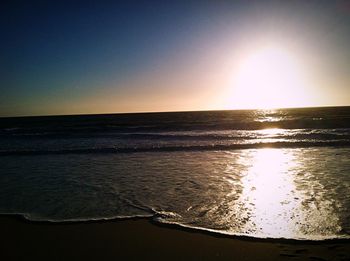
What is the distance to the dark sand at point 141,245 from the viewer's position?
4621mm

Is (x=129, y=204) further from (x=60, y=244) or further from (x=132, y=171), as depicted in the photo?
(x=132, y=171)

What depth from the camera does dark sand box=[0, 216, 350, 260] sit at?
4.62m

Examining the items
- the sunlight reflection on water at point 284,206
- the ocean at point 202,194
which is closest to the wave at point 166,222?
the ocean at point 202,194

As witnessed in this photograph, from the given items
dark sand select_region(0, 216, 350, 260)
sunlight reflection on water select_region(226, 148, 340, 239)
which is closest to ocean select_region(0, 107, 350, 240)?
sunlight reflection on water select_region(226, 148, 340, 239)

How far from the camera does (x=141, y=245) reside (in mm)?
5074

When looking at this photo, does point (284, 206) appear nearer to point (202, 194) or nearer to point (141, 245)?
point (202, 194)

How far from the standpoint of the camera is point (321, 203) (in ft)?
22.3

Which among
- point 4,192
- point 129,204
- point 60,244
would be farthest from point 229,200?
point 4,192

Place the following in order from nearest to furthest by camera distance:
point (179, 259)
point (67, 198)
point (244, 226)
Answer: point (179, 259) < point (244, 226) < point (67, 198)

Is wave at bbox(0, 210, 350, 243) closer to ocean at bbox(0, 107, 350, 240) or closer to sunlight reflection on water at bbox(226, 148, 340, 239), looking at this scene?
ocean at bbox(0, 107, 350, 240)

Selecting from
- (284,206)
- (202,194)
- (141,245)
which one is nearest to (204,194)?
(202,194)

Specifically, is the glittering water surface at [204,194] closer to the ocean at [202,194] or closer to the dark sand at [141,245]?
the ocean at [202,194]

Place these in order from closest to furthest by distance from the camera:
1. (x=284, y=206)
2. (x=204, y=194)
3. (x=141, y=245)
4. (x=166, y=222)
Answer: (x=141, y=245), (x=166, y=222), (x=284, y=206), (x=204, y=194)

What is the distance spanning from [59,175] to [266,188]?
677 cm
